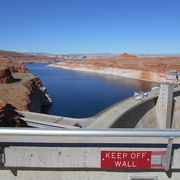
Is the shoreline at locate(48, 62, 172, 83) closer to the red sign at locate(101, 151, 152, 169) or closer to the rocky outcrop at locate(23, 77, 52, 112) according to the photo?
the rocky outcrop at locate(23, 77, 52, 112)

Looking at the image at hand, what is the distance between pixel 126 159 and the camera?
3922mm

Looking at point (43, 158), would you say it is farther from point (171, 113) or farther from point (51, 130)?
point (171, 113)

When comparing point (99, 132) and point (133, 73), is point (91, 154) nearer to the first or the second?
point (99, 132)

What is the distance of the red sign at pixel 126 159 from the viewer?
12.8 feet

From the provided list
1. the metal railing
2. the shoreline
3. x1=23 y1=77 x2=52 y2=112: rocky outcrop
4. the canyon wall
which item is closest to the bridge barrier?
the metal railing

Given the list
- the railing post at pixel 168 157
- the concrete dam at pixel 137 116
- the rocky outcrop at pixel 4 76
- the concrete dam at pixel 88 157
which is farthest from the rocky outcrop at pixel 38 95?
the railing post at pixel 168 157

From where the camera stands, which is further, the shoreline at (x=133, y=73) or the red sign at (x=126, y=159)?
the shoreline at (x=133, y=73)

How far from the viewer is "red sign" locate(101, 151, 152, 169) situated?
3.91 metres

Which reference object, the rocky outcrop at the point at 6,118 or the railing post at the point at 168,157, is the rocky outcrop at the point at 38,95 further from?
the railing post at the point at 168,157

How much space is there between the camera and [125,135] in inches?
146

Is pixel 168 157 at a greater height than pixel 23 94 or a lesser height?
greater

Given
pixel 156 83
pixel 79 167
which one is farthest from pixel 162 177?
pixel 156 83

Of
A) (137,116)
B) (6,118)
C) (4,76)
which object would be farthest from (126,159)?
(4,76)

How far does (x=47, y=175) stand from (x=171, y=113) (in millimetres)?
29760
